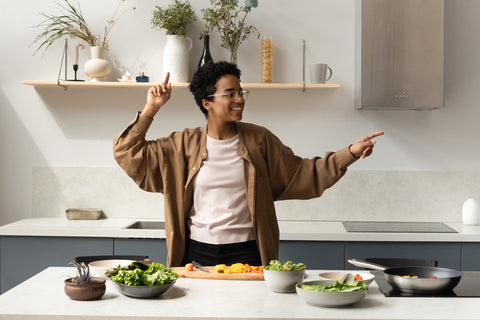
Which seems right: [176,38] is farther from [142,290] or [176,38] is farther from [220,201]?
[142,290]

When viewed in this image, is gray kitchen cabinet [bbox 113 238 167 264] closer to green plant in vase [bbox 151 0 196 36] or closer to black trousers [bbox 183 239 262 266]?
black trousers [bbox 183 239 262 266]

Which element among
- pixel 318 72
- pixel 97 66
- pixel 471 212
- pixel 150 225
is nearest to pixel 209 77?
pixel 318 72

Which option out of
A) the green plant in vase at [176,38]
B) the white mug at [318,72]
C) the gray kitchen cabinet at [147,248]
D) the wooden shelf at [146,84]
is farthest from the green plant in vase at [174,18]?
the gray kitchen cabinet at [147,248]

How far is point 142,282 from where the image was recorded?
202 cm

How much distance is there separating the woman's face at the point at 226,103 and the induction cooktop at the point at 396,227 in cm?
124

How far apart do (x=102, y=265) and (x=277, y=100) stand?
2.15 metres

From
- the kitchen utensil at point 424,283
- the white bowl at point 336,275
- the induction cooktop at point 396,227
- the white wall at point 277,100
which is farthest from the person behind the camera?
the white wall at point 277,100

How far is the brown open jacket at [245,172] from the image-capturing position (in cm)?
283

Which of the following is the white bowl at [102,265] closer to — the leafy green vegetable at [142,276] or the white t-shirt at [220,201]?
the leafy green vegetable at [142,276]

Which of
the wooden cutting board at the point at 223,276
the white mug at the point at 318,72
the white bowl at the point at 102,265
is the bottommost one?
the wooden cutting board at the point at 223,276

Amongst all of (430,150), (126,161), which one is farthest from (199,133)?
(430,150)

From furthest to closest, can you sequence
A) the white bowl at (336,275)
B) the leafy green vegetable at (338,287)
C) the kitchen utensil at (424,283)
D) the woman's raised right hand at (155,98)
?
the woman's raised right hand at (155,98) < the white bowl at (336,275) < the kitchen utensil at (424,283) < the leafy green vegetable at (338,287)

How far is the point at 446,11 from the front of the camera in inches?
163

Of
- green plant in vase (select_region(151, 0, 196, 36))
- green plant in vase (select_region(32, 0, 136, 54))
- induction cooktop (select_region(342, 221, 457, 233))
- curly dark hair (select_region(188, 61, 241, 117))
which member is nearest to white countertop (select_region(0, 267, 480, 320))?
curly dark hair (select_region(188, 61, 241, 117))
